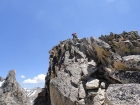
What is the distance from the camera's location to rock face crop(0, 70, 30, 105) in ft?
130

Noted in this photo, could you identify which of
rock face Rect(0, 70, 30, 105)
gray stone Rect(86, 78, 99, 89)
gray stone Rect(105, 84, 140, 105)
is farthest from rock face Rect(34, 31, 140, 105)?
rock face Rect(0, 70, 30, 105)

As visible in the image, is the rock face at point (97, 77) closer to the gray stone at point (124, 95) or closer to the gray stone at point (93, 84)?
the gray stone at point (93, 84)

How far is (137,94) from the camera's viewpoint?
658 cm

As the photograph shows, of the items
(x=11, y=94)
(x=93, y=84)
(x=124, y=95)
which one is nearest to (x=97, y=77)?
(x=93, y=84)

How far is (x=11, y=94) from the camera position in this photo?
42.1 meters

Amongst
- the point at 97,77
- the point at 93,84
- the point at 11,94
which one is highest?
the point at 11,94

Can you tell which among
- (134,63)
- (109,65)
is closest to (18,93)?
(109,65)

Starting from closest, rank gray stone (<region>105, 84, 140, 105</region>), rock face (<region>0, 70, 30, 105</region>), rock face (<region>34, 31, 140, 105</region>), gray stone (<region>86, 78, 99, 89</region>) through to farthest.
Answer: gray stone (<region>105, 84, 140, 105</region>)
rock face (<region>34, 31, 140, 105</region>)
gray stone (<region>86, 78, 99, 89</region>)
rock face (<region>0, 70, 30, 105</region>)

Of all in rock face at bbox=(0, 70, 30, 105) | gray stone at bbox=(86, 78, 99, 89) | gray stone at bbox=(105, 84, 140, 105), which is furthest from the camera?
rock face at bbox=(0, 70, 30, 105)

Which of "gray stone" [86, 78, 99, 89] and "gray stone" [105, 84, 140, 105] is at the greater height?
"gray stone" [86, 78, 99, 89]

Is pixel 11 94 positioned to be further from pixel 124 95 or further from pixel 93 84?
pixel 124 95

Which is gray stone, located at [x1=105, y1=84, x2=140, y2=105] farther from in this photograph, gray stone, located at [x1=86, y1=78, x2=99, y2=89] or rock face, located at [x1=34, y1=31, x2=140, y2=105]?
gray stone, located at [x1=86, y1=78, x2=99, y2=89]

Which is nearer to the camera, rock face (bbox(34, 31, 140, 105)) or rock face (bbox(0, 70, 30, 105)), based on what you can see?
rock face (bbox(34, 31, 140, 105))

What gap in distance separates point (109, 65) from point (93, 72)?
110 inches
